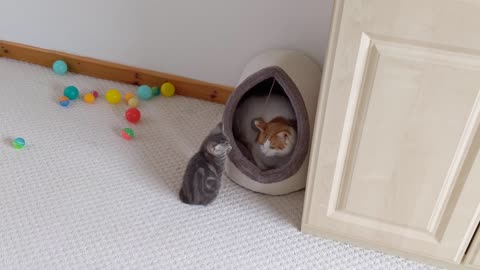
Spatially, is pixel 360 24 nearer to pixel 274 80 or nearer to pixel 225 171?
pixel 274 80

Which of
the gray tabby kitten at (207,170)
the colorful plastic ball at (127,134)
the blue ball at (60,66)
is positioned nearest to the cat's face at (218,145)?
the gray tabby kitten at (207,170)

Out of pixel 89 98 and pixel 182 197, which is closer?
pixel 182 197

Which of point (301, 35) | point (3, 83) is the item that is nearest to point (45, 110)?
point (3, 83)

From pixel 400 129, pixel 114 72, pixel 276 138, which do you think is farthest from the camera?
pixel 114 72

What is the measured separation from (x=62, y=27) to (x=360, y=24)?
143 centimetres

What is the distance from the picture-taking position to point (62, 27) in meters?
2.13

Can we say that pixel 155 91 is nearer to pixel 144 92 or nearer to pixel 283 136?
pixel 144 92

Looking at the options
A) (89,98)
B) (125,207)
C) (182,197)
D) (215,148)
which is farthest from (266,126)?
(89,98)

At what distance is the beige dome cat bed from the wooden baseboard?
0.36 meters

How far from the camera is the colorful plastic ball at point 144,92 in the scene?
207 centimetres

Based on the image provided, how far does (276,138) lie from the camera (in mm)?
1650

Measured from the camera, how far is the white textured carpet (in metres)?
1.47

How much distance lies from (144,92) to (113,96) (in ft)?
0.40

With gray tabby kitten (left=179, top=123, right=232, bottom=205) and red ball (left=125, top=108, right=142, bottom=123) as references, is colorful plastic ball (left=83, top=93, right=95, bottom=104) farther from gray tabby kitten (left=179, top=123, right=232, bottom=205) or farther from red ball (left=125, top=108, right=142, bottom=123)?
gray tabby kitten (left=179, top=123, right=232, bottom=205)
